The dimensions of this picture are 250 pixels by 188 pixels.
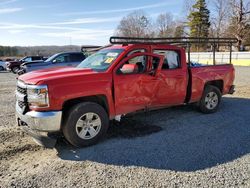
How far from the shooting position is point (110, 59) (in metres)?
5.71

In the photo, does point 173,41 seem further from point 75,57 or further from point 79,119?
point 75,57

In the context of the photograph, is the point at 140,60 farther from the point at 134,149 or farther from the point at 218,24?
the point at 218,24

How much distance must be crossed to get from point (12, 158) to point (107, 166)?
169 centimetres

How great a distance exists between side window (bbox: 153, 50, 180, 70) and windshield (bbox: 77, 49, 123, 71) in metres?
1.08

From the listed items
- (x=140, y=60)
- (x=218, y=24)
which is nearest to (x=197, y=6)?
(x=218, y=24)

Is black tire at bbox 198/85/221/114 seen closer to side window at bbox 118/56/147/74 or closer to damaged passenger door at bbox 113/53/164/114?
damaged passenger door at bbox 113/53/164/114

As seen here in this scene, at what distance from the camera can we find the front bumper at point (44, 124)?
466 cm

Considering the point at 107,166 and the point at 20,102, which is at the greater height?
the point at 20,102

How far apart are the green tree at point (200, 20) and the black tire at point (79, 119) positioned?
6042 cm

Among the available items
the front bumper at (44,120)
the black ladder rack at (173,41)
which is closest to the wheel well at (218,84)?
the black ladder rack at (173,41)

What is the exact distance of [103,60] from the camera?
5.90m

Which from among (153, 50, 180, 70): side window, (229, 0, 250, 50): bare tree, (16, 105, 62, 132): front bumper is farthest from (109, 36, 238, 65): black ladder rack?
(229, 0, 250, 50): bare tree

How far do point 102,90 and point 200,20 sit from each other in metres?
62.1

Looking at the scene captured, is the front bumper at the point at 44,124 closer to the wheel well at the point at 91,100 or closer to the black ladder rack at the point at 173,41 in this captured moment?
the wheel well at the point at 91,100
